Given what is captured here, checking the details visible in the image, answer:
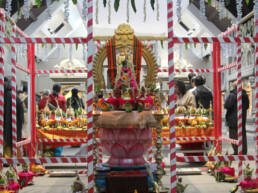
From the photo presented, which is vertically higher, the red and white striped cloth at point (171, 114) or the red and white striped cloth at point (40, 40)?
the red and white striped cloth at point (40, 40)

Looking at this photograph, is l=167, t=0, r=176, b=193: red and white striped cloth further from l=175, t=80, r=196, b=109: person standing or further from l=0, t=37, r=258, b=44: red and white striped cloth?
l=175, t=80, r=196, b=109: person standing

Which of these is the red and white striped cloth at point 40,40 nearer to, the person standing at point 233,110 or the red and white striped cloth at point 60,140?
the red and white striped cloth at point 60,140

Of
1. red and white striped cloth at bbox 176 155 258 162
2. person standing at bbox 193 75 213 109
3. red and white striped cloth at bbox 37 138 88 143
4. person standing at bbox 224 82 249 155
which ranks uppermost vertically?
person standing at bbox 193 75 213 109

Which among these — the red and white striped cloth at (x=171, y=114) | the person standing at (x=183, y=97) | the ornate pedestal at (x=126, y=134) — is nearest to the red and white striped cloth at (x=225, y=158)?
the red and white striped cloth at (x=171, y=114)

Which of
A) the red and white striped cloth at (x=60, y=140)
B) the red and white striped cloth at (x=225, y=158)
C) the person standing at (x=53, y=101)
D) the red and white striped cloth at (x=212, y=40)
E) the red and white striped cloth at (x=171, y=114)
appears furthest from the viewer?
the person standing at (x=53, y=101)

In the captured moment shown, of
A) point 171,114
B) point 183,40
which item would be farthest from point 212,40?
point 171,114

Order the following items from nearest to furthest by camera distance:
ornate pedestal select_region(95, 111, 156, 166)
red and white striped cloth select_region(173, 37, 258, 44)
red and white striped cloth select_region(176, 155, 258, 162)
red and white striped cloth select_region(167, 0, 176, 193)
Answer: red and white striped cloth select_region(167, 0, 176, 193), red and white striped cloth select_region(176, 155, 258, 162), red and white striped cloth select_region(173, 37, 258, 44), ornate pedestal select_region(95, 111, 156, 166)

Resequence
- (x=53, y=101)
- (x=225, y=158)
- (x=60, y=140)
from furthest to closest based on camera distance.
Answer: (x=53, y=101) < (x=60, y=140) < (x=225, y=158)

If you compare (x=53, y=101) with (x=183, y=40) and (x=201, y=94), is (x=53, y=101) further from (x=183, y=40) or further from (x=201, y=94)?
(x=183, y=40)

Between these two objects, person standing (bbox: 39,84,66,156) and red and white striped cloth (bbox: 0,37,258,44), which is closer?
red and white striped cloth (bbox: 0,37,258,44)

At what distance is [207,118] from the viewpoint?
8383 millimetres

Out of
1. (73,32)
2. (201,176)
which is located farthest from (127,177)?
(73,32)

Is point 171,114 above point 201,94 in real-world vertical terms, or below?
below

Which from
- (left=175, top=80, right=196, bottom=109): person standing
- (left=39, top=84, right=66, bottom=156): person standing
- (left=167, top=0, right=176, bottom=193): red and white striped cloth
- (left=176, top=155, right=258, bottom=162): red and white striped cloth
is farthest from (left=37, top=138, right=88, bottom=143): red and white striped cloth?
(left=167, top=0, right=176, bottom=193): red and white striped cloth
